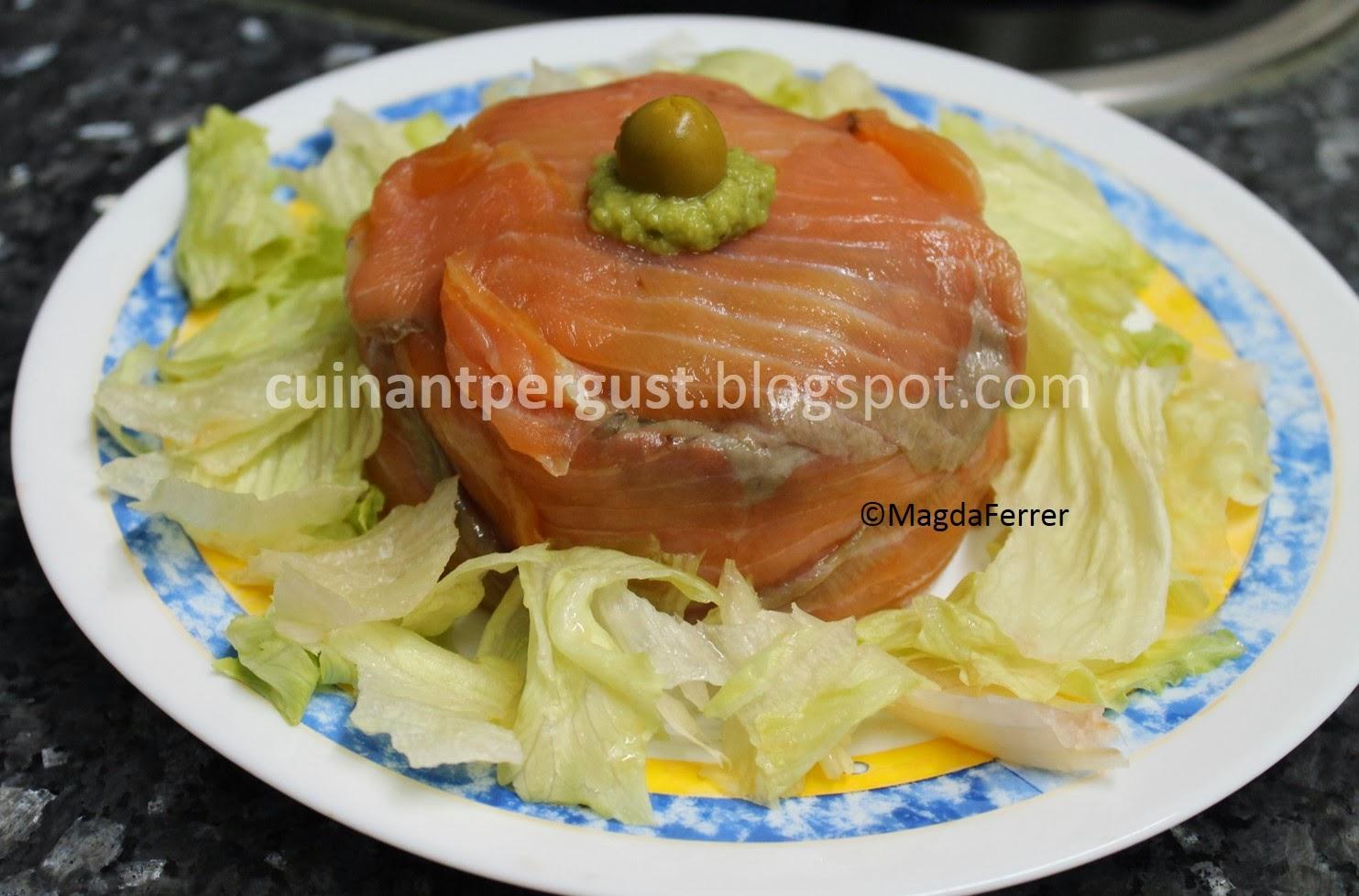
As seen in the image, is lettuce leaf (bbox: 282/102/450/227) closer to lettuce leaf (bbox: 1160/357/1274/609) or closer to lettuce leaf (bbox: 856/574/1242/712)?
lettuce leaf (bbox: 856/574/1242/712)

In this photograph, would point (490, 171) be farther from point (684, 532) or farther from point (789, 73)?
point (789, 73)

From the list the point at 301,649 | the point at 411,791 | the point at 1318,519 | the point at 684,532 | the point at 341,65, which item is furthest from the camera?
the point at 341,65

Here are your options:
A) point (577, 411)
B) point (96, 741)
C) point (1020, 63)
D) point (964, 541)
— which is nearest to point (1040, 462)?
point (964, 541)

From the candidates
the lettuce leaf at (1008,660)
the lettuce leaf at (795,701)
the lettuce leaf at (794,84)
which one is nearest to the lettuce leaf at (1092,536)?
the lettuce leaf at (1008,660)

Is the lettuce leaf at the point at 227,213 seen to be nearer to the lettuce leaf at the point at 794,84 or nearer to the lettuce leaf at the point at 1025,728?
the lettuce leaf at the point at 794,84

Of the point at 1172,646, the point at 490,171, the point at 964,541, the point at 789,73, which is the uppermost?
the point at 490,171

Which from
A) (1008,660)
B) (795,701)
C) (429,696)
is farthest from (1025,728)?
(429,696)
